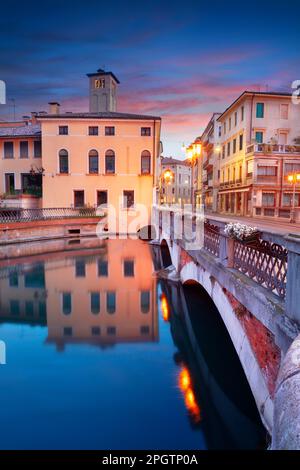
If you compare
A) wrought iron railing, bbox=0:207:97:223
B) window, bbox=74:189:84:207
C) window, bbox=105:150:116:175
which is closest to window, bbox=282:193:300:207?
window, bbox=105:150:116:175

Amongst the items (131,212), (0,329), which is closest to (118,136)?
(131,212)

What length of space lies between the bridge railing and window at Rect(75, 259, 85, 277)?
13.6 m

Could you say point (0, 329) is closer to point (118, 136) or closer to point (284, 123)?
A: point (118, 136)

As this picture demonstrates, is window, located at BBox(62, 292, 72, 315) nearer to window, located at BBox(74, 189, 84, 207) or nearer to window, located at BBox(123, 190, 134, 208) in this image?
window, located at BBox(123, 190, 134, 208)

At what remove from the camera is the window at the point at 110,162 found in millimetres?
38625

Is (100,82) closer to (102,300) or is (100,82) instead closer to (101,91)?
(101,91)

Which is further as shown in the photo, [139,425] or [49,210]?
[49,210]

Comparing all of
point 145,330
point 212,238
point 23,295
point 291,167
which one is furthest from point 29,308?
point 291,167

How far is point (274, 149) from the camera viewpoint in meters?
35.7

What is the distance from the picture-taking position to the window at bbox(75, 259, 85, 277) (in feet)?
72.0

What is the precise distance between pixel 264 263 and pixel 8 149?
42332 millimetres
